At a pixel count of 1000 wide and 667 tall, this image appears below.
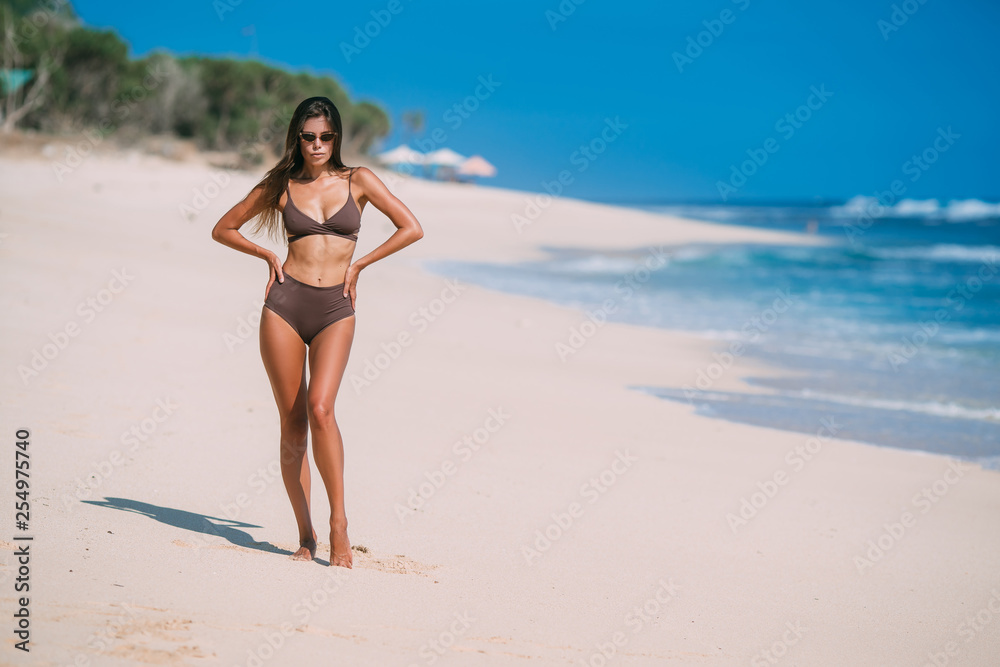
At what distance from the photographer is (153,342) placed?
7145 mm

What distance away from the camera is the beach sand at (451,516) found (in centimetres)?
314

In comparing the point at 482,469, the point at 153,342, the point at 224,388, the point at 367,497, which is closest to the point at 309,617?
the point at 367,497

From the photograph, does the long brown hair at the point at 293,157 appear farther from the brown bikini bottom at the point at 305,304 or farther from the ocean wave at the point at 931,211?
the ocean wave at the point at 931,211

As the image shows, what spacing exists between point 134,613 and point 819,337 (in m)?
10.8

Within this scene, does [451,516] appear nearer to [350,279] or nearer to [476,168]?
[350,279]

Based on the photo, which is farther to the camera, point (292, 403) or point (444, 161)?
point (444, 161)

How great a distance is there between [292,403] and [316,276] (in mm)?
564

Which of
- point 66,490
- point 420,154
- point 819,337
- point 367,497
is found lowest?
point 66,490

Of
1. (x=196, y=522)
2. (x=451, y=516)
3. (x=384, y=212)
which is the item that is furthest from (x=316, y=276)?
(x=451, y=516)

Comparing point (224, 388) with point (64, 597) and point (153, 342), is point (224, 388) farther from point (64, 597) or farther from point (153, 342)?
point (64, 597)

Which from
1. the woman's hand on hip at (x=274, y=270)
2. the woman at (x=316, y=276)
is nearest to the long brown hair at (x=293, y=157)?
the woman at (x=316, y=276)

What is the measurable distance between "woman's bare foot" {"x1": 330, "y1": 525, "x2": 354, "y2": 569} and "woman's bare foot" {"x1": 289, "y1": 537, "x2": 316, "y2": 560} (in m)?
0.13

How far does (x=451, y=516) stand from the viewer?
4445 millimetres

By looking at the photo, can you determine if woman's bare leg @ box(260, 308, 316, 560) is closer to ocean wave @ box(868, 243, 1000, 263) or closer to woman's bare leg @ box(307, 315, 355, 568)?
woman's bare leg @ box(307, 315, 355, 568)
